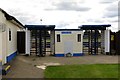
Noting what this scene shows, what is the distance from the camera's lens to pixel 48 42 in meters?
26.0

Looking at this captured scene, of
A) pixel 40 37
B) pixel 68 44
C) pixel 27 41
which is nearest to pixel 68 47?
pixel 68 44

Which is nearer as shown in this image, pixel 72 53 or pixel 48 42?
pixel 72 53

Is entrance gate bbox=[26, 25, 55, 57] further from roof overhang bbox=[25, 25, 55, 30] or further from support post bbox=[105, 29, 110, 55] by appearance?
support post bbox=[105, 29, 110, 55]

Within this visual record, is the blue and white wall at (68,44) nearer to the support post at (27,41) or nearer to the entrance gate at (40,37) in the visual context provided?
the entrance gate at (40,37)

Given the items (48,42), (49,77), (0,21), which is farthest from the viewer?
(48,42)

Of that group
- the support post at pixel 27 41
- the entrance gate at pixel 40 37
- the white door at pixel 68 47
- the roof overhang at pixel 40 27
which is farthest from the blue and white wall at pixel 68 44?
the support post at pixel 27 41

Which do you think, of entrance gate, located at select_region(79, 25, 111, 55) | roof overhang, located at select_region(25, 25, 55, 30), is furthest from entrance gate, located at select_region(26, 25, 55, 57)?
entrance gate, located at select_region(79, 25, 111, 55)

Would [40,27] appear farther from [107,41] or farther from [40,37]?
[107,41]

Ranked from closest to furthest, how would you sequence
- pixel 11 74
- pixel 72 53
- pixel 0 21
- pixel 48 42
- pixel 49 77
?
pixel 49 77 → pixel 11 74 → pixel 0 21 → pixel 72 53 → pixel 48 42

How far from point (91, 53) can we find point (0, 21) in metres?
12.1

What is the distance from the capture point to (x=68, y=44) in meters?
24.4

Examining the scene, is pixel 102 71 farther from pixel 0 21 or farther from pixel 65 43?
pixel 65 43

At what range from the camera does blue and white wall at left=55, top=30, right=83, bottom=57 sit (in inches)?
957

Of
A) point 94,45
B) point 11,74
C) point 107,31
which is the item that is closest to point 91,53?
point 94,45
